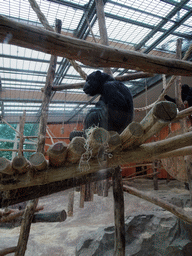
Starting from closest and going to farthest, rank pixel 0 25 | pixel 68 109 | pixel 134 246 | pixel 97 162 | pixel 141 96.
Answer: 1. pixel 0 25
2. pixel 97 162
3. pixel 134 246
4. pixel 141 96
5. pixel 68 109

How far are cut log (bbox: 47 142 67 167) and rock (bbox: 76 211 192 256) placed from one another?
2.10 meters

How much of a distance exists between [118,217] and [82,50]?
1.70 metres

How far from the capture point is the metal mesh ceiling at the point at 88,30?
2.64m

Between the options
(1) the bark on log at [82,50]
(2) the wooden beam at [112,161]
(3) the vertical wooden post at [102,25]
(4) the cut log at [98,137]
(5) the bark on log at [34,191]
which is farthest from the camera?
(3) the vertical wooden post at [102,25]

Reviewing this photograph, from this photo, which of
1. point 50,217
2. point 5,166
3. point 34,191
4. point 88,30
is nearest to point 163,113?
point 5,166

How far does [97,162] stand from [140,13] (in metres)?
2.62

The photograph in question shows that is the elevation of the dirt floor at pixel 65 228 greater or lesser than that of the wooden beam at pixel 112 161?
lesser

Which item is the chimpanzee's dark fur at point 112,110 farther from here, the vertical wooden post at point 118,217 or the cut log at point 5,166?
the cut log at point 5,166

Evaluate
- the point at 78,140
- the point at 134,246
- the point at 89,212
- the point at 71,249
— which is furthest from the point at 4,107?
the point at 78,140

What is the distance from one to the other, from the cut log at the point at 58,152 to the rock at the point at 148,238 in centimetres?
210

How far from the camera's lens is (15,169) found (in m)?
0.96

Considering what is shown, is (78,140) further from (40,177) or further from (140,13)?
(140,13)

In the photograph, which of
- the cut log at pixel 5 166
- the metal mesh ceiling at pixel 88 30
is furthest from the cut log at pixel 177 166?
the cut log at pixel 5 166

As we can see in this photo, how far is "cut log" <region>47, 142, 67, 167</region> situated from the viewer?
0.93 m
